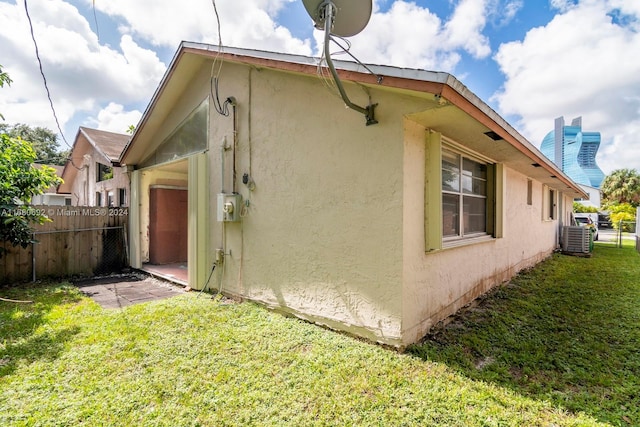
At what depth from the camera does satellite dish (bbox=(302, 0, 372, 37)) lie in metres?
2.85

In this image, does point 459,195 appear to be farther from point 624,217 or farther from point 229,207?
point 624,217

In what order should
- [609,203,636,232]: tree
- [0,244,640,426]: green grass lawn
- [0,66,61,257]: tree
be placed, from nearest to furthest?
[0,244,640,426]: green grass lawn
[0,66,61,257]: tree
[609,203,636,232]: tree

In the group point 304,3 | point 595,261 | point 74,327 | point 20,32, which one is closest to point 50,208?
point 20,32

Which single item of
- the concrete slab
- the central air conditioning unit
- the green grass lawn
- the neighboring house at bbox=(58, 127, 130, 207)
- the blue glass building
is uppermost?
the blue glass building

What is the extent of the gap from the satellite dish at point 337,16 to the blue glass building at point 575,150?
81.7 m

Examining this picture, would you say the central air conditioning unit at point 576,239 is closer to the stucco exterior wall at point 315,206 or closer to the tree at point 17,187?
the stucco exterior wall at point 315,206

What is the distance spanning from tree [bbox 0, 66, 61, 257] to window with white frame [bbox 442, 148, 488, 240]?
8.16 metres

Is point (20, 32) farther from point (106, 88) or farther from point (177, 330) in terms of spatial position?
point (106, 88)

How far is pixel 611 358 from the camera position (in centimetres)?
327

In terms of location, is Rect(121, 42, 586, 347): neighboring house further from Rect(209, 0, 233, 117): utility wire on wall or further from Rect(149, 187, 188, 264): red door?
Rect(149, 187, 188, 264): red door

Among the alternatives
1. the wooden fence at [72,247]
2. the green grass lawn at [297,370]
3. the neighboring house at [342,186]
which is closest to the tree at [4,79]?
the neighboring house at [342,186]

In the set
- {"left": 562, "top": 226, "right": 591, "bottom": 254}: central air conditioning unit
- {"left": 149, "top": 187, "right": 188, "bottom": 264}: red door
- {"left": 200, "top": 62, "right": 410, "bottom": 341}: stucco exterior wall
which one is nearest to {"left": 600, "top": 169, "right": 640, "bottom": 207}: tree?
{"left": 562, "top": 226, "right": 591, "bottom": 254}: central air conditioning unit

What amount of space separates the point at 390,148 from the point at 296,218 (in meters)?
1.72

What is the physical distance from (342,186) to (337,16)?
6.08ft
